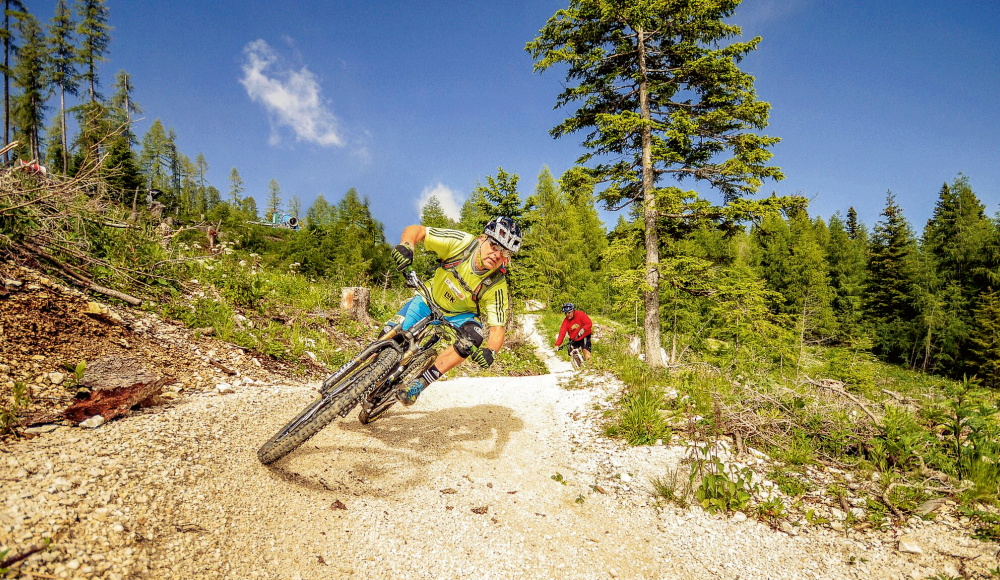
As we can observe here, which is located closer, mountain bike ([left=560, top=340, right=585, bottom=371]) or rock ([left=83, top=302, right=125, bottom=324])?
rock ([left=83, top=302, right=125, bottom=324])

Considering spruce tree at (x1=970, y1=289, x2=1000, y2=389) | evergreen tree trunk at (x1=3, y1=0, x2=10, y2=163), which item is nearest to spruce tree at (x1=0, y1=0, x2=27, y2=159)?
evergreen tree trunk at (x1=3, y1=0, x2=10, y2=163)

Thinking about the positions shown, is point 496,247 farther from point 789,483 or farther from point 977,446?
point 977,446

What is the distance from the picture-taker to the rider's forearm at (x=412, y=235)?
13.2ft

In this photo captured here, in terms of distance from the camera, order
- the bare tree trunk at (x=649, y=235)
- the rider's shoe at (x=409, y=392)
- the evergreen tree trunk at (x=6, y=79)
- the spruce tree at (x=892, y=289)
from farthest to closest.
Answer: the spruce tree at (x=892, y=289)
the evergreen tree trunk at (x=6, y=79)
the bare tree trunk at (x=649, y=235)
the rider's shoe at (x=409, y=392)

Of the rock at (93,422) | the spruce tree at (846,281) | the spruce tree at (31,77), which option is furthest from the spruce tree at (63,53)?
the spruce tree at (846,281)

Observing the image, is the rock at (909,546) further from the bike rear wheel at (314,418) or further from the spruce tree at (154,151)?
the spruce tree at (154,151)

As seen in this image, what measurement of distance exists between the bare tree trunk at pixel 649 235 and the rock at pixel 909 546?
791cm

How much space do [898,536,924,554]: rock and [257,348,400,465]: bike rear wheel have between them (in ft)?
14.8

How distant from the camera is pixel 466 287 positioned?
14.1ft

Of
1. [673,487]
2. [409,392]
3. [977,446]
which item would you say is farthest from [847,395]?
[409,392]

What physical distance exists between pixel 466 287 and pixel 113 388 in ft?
12.2

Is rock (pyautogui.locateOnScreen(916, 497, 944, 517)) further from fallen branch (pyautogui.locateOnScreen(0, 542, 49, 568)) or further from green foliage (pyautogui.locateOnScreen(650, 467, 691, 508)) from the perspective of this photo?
fallen branch (pyautogui.locateOnScreen(0, 542, 49, 568))

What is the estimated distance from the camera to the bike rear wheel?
3.28 m

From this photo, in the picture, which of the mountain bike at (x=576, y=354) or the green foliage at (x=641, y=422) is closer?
the green foliage at (x=641, y=422)
